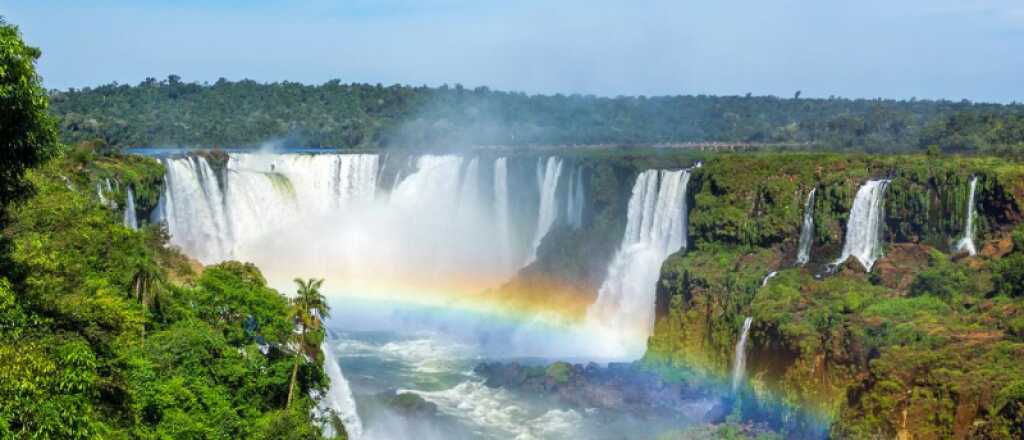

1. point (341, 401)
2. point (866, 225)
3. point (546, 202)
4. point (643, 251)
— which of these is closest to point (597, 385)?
point (643, 251)

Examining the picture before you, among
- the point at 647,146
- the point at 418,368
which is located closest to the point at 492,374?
the point at 418,368

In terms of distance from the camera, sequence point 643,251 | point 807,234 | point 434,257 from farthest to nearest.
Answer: point 434,257, point 643,251, point 807,234

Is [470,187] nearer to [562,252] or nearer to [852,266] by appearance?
[562,252]

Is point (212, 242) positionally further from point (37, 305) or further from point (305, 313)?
point (37, 305)

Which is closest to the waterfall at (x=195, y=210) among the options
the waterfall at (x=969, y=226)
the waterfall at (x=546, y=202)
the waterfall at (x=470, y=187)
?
the waterfall at (x=470, y=187)

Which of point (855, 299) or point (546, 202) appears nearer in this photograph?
point (855, 299)

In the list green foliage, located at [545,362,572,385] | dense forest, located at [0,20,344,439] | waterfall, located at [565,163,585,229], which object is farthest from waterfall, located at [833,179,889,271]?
dense forest, located at [0,20,344,439]

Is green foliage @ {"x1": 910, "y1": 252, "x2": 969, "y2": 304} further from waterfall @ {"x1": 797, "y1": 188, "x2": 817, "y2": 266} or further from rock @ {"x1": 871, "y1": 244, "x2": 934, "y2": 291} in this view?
waterfall @ {"x1": 797, "y1": 188, "x2": 817, "y2": 266}
